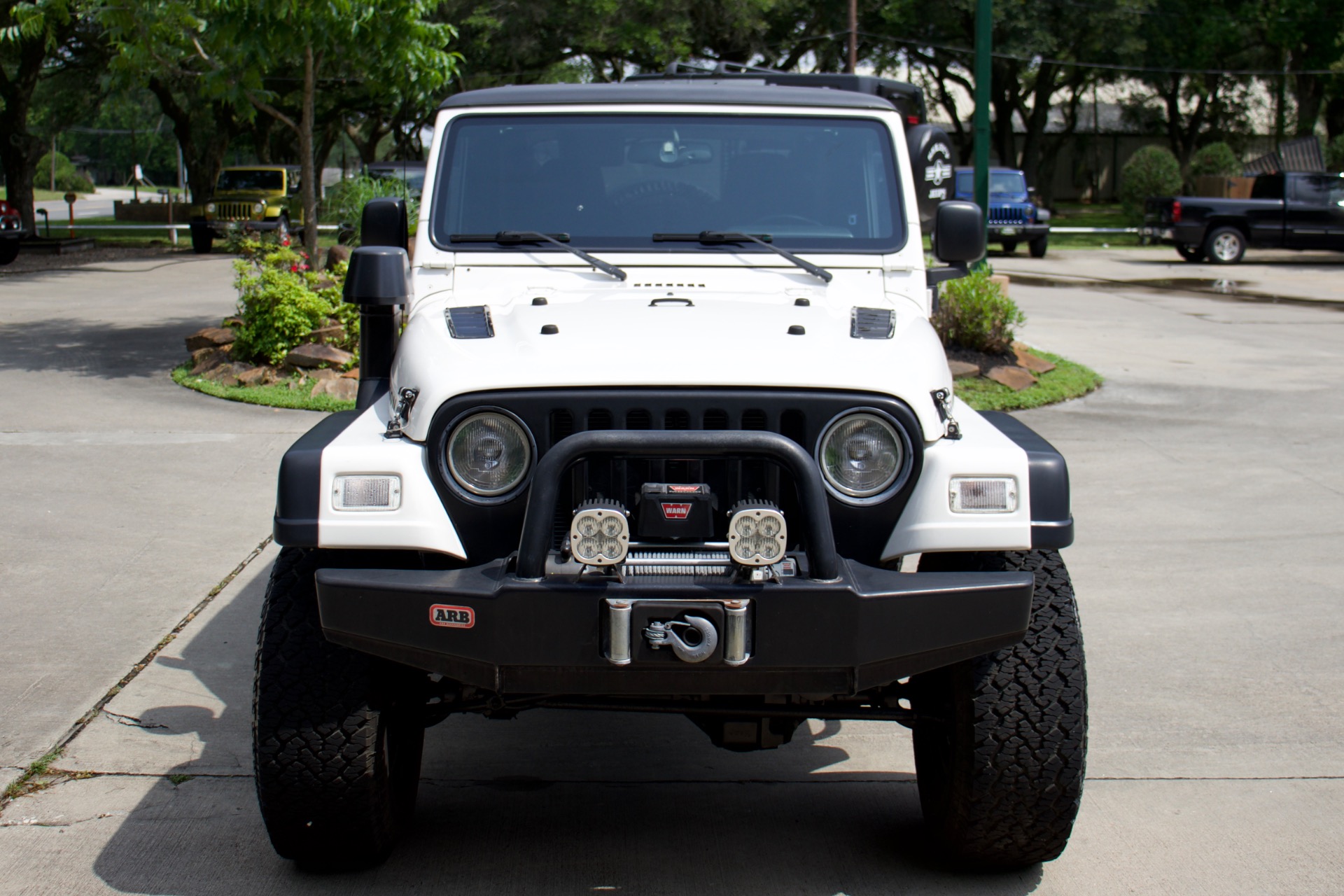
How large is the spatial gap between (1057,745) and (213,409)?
7754mm

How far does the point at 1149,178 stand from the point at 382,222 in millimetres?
29656

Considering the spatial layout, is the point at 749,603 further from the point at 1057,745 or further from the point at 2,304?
the point at 2,304

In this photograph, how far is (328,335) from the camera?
35.0 feet

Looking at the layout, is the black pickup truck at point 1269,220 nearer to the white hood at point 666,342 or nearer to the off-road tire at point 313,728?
the white hood at point 666,342

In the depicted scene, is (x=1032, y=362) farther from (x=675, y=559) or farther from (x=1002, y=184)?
(x=1002, y=184)

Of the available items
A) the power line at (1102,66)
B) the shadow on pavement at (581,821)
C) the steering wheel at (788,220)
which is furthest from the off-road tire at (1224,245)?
the shadow on pavement at (581,821)

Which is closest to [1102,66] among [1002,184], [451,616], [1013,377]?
[1002,184]

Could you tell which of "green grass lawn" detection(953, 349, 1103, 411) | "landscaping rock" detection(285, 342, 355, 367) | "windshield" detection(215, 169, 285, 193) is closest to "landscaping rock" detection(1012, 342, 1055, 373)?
"green grass lawn" detection(953, 349, 1103, 411)

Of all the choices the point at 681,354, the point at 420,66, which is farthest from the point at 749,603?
the point at 420,66

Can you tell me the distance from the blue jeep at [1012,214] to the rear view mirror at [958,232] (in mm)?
21194

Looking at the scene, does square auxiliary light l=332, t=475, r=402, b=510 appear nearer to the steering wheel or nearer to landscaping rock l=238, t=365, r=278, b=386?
the steering wheel

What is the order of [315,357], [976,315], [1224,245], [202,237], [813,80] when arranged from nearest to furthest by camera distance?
[315,357] → [976,315] → [813,80] → [1224,245] → [202,237]

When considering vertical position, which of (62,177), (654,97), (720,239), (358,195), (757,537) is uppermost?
(62,177)

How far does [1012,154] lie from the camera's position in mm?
41219
